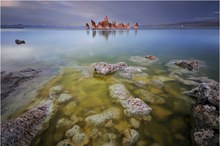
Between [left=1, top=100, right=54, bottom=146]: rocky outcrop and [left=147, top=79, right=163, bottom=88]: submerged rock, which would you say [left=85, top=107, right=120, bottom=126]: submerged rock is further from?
→ [left=147, top=79, right=163, bottom=88]: submerged rock

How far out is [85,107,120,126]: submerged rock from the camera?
21.7 ft

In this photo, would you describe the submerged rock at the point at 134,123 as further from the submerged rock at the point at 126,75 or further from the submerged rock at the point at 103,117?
the submerged rock at the point at 126,75

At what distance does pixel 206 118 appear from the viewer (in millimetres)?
6645

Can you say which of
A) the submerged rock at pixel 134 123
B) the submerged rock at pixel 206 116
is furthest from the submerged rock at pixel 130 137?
the submerged rock at pixel 206 116

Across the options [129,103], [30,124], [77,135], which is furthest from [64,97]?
[129,103]

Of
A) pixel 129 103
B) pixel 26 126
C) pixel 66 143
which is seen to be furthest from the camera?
pixel 129 103

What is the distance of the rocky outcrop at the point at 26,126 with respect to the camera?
5445 millimetres

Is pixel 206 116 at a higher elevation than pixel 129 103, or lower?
lower

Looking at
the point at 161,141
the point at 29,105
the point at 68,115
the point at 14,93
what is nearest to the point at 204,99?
the point at 161,141

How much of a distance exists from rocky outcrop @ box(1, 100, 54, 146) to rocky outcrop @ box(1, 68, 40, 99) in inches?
145

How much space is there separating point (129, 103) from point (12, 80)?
10402 millimetres

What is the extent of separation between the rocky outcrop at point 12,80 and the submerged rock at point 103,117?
6.58 metres

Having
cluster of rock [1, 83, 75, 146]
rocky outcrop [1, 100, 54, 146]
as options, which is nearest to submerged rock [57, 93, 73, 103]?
cluster of rock [1, 83, 75, 146]

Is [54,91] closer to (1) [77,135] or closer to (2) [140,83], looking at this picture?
(1) [77,135]
